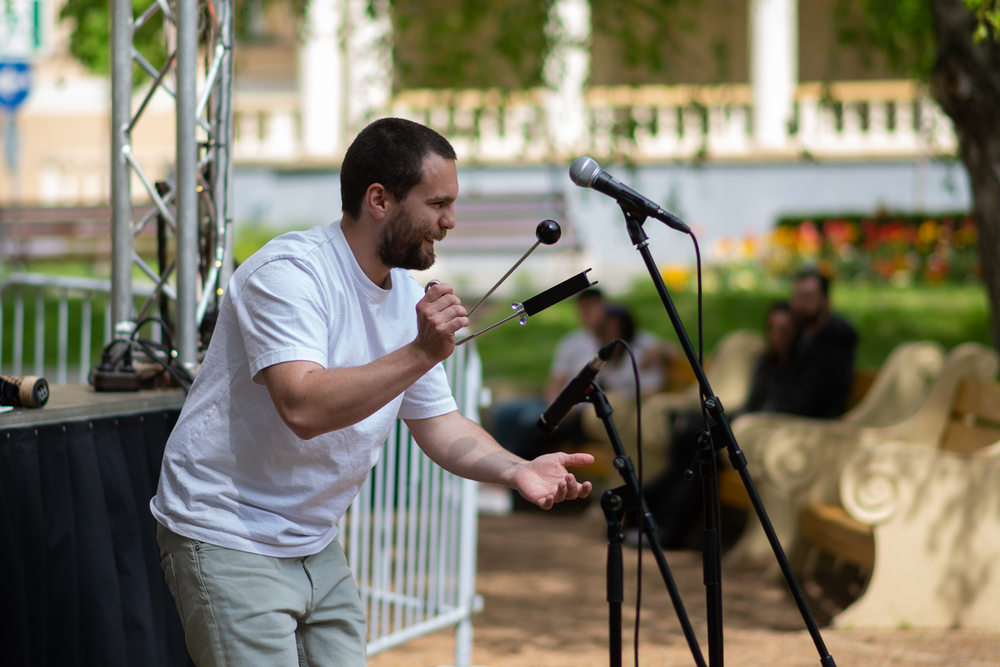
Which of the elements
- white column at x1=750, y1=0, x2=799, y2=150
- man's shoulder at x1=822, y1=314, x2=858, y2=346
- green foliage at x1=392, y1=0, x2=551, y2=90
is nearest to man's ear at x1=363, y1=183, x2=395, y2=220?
man's shoulder at x1=822, y1=314, x2=858, y2=346

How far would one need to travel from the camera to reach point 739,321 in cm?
1220

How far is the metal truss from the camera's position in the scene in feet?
12.7

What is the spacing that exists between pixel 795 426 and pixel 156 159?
16323 millimetres

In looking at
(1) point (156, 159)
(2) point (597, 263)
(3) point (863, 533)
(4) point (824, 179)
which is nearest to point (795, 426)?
(3) point (863, 533)

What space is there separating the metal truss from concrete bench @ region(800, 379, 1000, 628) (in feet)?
10.0

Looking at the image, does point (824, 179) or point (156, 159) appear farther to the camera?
point (156, 159)

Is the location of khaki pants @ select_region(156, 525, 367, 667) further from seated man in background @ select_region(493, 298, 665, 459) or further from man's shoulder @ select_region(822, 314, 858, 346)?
seated man in background @ select_region(493, 298, 665, 459)

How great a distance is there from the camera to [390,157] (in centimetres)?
238

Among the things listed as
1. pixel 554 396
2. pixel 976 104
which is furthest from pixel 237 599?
pixel 554 396

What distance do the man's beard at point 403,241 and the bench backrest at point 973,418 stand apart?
4132mm

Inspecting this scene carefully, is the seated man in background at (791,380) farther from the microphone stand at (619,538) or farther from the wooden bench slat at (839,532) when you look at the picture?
the microphone stand at (619,538)

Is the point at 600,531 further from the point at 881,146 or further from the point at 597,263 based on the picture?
the point at 881,146

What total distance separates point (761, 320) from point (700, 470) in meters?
9.48

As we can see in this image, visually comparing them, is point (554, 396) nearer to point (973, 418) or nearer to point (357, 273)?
point (973, 418)
